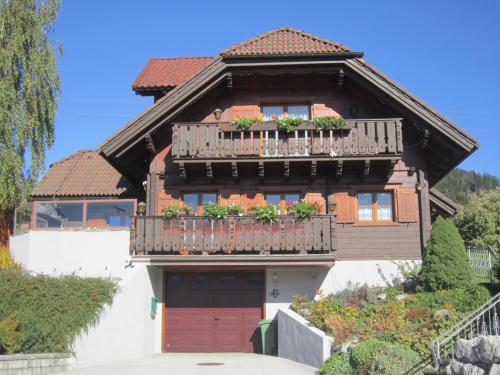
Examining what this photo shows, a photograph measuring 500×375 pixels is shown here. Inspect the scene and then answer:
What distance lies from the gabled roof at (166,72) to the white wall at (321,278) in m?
8.02

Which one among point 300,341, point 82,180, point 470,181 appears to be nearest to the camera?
point 300,341

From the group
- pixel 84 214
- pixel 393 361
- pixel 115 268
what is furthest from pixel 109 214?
pixel 393 361

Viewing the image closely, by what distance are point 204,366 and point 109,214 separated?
7609 millimetres

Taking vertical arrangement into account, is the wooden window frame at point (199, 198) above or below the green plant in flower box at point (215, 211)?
above

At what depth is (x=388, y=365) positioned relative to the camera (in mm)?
10992

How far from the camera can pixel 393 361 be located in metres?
11.1

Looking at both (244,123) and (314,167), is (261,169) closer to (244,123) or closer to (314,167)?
(244,123)

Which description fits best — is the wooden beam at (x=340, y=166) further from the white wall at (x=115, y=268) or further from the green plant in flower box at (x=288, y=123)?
the white wall at (x=115, y=268)

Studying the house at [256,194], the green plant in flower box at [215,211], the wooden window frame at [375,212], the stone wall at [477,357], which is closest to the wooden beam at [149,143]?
the house at [256,194]

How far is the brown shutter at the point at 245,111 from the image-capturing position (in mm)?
19875

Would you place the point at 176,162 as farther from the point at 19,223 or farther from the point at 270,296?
the point at 19,223

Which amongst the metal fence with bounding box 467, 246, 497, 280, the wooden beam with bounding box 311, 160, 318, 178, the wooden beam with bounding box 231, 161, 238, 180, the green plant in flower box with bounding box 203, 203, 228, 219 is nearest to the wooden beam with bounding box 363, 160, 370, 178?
the wooden beam with bounding box 311, 160, 318, 178

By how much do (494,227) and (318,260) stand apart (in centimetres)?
2268

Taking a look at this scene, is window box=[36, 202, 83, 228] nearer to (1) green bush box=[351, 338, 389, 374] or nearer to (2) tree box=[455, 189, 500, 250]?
(1) green bush box=[351, 338, 389, 374]
